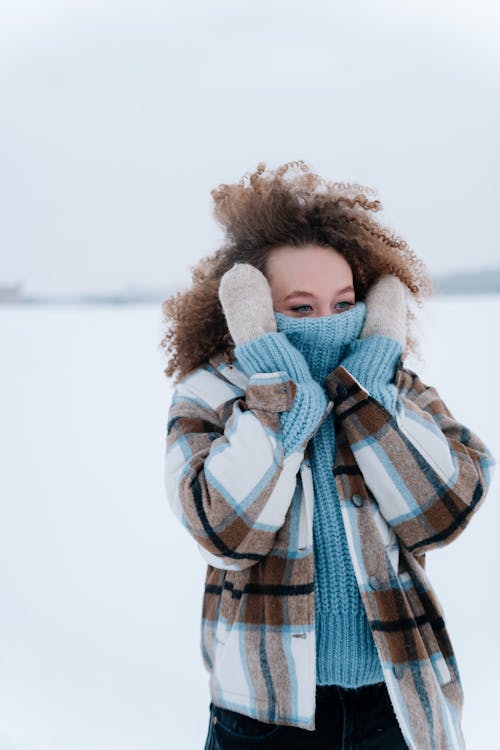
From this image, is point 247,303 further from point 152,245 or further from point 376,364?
point 152,245

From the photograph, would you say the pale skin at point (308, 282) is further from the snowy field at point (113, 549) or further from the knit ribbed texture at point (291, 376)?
the snowy field at point (113, 549)

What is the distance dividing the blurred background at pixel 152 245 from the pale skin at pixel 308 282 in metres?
0.56

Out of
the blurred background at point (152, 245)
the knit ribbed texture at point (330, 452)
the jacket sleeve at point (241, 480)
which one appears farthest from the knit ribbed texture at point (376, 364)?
the blurred background at point (152, 245)

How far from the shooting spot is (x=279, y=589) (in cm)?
90

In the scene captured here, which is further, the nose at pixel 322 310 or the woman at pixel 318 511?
the nose at pixel 322 310

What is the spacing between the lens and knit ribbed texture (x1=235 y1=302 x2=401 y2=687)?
2.97ft

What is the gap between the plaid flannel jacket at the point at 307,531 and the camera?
87cm

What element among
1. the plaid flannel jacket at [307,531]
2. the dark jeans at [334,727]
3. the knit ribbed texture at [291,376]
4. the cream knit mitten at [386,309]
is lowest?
the dark jeans at [334,727]

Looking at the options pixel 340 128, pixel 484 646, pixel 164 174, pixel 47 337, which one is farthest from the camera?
pixel 47 337

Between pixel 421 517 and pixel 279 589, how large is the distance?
0.20 m

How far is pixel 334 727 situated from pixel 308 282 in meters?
0.58

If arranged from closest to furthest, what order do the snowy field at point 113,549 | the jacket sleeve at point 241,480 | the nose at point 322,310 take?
the jacket sleeve at point 241,480
the nose at point 322,310
the snowy field at point 113,549

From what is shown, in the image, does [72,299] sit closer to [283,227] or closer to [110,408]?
[110,408]

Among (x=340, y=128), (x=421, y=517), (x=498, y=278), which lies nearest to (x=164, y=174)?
(x=340, y=128)
